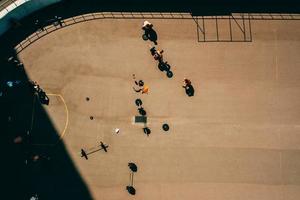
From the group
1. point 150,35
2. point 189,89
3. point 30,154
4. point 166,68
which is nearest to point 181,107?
point 189,89

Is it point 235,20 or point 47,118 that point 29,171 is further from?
point 235,20

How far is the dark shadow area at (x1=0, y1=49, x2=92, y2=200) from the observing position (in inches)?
1790

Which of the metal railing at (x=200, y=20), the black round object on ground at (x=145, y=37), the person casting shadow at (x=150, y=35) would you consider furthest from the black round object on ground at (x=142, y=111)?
the metal railing at (x=200, y=20)

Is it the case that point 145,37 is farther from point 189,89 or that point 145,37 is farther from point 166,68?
point 189,89

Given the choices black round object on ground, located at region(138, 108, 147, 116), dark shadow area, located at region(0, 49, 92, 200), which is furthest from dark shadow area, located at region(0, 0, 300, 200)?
black round object on ground, located at region(138, 108, 147, 116)

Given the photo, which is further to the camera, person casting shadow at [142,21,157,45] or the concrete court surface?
person casting shadow at [142,21,157,45]

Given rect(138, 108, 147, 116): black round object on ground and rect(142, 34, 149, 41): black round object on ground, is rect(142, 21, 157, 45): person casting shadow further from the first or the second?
rect(138, 108, 147, 116): black round object on ground

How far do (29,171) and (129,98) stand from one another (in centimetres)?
1375

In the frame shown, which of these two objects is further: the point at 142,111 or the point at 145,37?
the point at 145,37

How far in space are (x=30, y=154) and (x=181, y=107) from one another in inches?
696

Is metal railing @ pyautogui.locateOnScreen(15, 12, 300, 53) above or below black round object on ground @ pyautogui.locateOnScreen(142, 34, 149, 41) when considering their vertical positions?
above

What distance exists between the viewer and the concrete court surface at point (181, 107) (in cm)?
4547

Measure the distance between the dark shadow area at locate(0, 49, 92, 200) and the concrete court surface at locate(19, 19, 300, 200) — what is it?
4.36 feet

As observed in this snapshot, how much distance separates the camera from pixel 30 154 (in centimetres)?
4584
